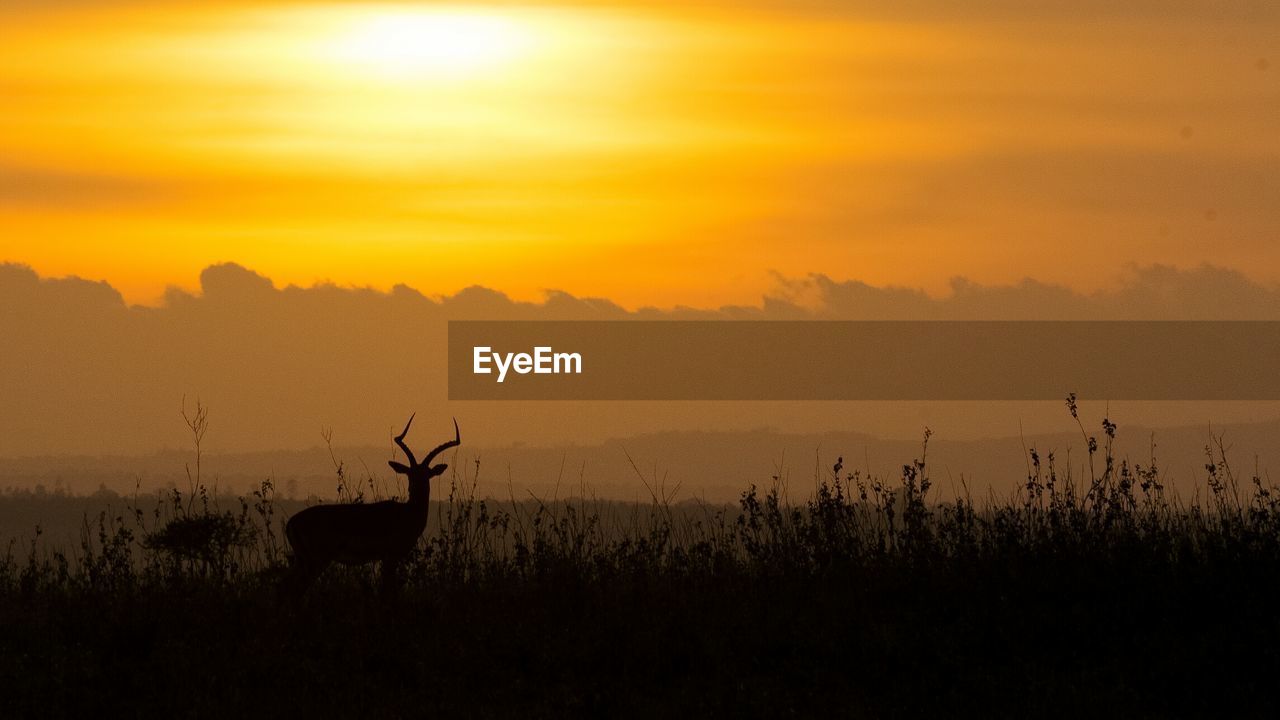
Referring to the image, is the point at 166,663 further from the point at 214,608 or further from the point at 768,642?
the point at 768,642

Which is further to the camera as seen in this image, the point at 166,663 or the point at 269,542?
the point at 269,542

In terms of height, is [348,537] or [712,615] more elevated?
[348,537]

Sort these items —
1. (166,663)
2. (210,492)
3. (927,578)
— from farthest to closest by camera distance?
(210,492), (927,578), (166,663)

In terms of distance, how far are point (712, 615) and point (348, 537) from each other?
3992mm

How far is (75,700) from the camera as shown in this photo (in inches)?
404

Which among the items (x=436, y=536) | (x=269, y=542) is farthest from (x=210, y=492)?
(x=436, y=536)

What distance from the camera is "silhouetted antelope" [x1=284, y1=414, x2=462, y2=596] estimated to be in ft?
45.1

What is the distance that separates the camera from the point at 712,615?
12.2 m

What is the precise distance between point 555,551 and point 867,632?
12.1ft

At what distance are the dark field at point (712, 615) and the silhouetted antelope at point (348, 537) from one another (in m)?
0.28

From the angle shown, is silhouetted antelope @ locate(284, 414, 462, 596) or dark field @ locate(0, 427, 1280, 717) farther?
silhouetted antelope @ locate(284, 414, 462, 596)

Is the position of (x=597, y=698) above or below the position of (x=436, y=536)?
below

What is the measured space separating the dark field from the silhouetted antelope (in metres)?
0.28

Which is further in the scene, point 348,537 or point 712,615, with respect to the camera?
point 348,537
